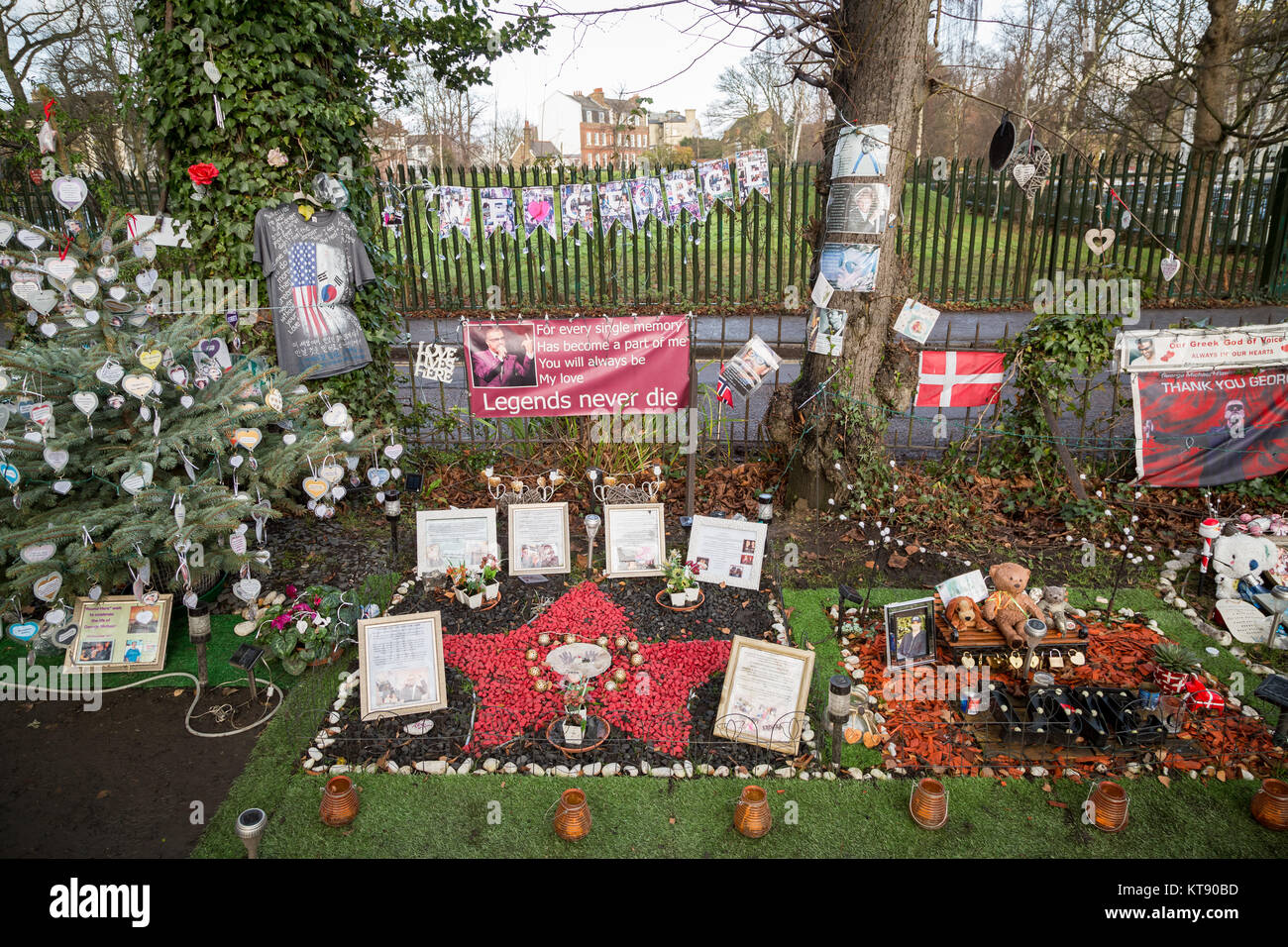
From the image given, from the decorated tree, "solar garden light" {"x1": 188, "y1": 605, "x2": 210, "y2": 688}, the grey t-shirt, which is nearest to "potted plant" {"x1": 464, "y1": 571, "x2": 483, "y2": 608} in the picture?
the decorated tree

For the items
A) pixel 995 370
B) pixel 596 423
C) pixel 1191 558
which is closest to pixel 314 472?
pixel 596 423

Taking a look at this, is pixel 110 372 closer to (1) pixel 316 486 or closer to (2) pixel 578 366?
(1) pixel 316 486

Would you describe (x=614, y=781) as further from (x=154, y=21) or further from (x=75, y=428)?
(x=154, y=21)

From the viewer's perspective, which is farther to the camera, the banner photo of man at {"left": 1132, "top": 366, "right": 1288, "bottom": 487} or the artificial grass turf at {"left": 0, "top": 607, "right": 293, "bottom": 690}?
the banner photo of man at {"left": 1132, "top": 366, "right": 1288, "bottom": 487}

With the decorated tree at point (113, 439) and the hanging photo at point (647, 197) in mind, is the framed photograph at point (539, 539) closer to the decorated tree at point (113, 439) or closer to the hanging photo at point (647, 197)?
the decorated tree at point (113, 439)

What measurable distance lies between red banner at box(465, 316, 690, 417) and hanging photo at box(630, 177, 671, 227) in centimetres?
565

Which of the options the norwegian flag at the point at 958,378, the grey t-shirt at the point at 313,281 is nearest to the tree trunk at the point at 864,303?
the norwegian flag at the point at 958,378

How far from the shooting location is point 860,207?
565cm

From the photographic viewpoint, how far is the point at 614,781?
3574 millimetres

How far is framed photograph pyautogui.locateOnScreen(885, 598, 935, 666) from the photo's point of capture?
4.22 metres

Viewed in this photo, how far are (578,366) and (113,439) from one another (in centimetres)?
313

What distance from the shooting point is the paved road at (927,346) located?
7038 mm

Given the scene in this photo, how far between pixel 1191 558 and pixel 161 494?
6.95 meters

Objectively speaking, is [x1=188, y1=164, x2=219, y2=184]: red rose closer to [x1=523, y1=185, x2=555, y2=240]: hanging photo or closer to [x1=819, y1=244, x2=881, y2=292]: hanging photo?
[x1=523, y1=185, x2=555, y2=240]: hanging photo
